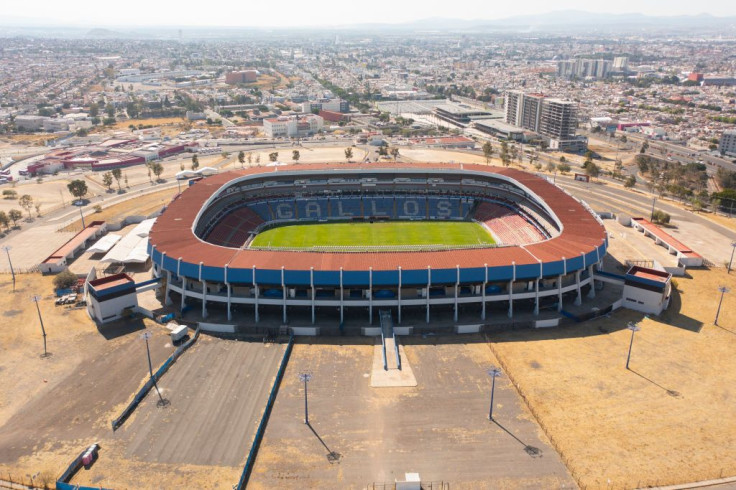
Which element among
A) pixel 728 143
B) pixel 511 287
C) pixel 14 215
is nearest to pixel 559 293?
pixel 511 287

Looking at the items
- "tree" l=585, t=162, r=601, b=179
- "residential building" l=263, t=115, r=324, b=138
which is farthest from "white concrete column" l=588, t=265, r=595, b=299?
"residential building" l=263, t=115, r=324, b=138

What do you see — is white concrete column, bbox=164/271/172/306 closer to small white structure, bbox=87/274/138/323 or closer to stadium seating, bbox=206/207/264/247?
small white structure, bbox=87/274/138/323

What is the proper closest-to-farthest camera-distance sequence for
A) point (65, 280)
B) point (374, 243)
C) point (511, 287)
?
point (511, 287) → point (65, 280) → point (374, 243)

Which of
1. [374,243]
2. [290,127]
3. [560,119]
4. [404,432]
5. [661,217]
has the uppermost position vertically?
[560,119]

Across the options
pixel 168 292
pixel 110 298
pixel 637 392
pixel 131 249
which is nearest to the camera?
pixel 637 392

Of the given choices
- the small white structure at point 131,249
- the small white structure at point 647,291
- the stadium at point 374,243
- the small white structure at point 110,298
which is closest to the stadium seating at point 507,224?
the stadium at point 374,243

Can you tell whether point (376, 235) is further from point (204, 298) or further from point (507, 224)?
point (204, 298)
